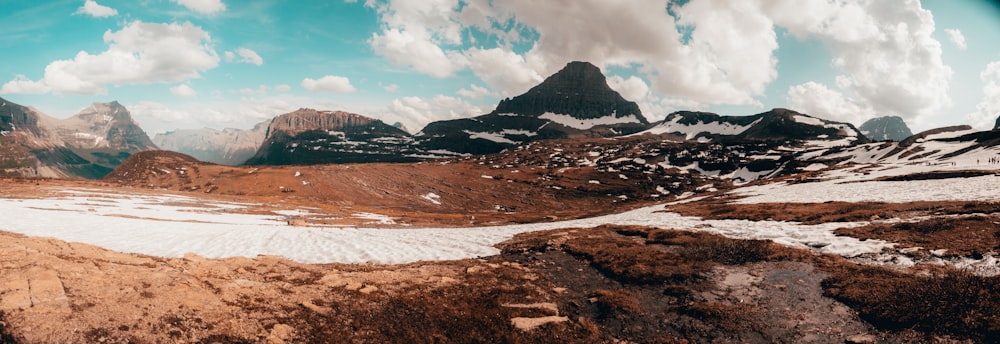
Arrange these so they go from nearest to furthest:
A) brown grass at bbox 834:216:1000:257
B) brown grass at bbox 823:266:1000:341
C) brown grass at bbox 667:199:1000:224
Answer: brown grass at bbox 823:266:1000:341 < brown grass at bbox 834:216:1000:257 < brown grass at bbox 667:199:1000:224

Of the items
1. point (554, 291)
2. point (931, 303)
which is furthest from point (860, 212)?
point (554, 291)

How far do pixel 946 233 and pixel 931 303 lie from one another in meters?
14.6

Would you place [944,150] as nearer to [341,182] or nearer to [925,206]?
[925,206]

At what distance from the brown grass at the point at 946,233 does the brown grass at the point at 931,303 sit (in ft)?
18.5

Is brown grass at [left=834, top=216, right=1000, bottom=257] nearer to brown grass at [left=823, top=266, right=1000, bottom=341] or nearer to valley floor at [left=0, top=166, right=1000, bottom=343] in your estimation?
valley floor at [left=0, top=166, right=1000, bottom=343]

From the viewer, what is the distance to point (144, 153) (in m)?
171

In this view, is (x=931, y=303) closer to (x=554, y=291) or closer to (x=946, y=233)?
(x=554, y=291)

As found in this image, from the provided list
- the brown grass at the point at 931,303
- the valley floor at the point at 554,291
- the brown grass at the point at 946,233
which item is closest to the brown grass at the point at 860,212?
the valley floor at the point at 554,291

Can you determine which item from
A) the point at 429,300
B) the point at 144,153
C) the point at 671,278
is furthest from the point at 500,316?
the point at 144,153

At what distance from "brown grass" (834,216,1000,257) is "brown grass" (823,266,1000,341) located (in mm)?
5640

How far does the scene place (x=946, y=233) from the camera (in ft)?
66.7

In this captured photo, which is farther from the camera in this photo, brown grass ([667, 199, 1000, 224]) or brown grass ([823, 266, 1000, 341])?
brown grass ([667, 199, 1000, 224])

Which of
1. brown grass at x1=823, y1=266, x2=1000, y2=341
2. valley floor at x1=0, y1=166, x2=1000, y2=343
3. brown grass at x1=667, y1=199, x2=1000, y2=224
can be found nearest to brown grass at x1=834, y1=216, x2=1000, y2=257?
valley floor at x1=0, y1=166, x2=1000, y2=343

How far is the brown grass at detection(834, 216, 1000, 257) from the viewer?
1736 centimetres
